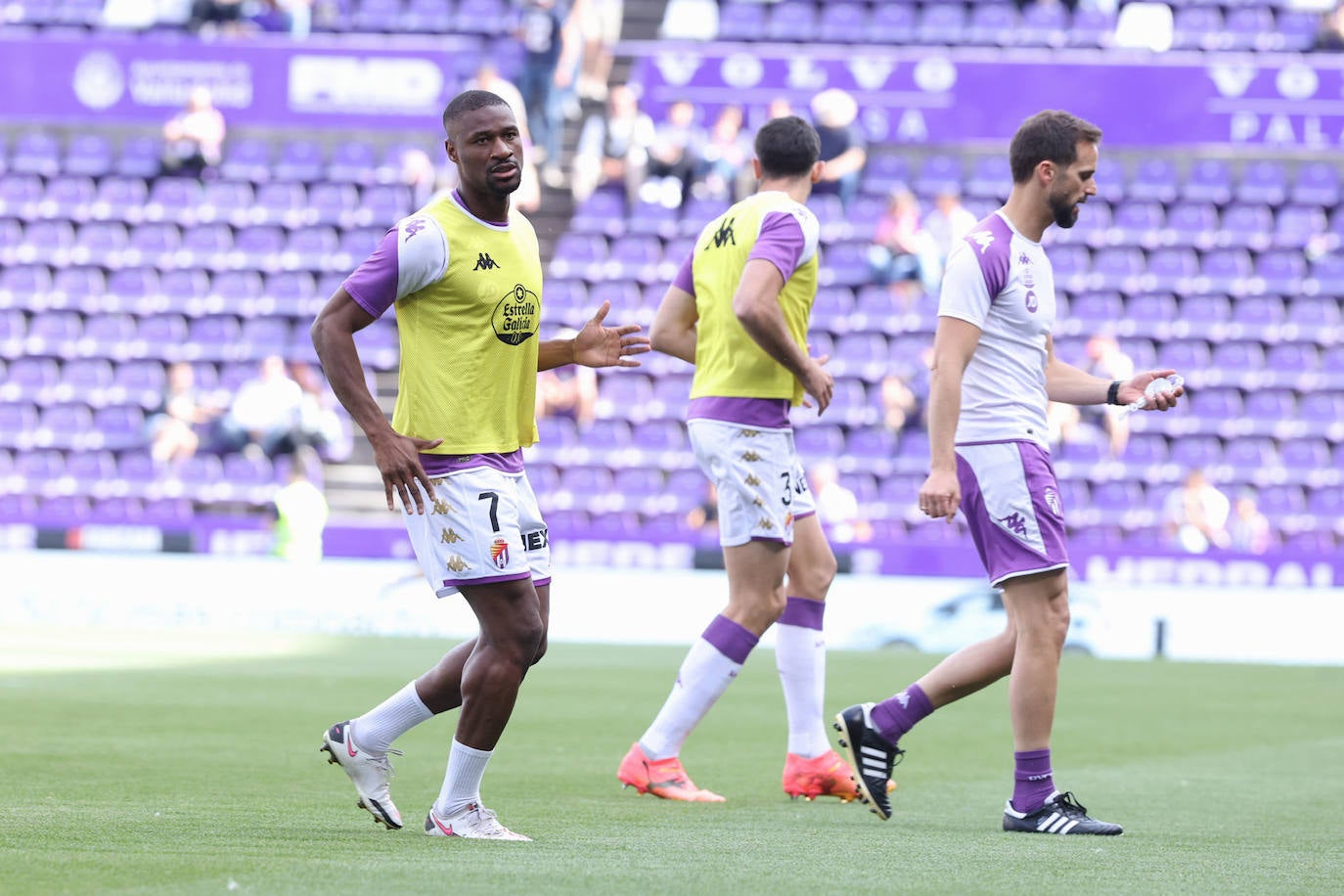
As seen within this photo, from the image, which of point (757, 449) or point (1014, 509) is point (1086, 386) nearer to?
point (1014, 509)

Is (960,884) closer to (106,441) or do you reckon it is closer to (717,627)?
(717,627)

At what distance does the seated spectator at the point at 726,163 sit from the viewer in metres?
22.5

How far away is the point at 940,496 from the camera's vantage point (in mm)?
5750

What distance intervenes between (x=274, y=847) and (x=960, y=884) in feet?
5.79

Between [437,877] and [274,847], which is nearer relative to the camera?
[437,877]

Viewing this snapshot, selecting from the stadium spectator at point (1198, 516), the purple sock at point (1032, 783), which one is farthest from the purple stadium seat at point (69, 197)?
the purple sock at point (1032, 783)

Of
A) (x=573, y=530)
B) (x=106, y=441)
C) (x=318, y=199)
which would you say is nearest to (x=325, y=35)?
(x=318, y=199)

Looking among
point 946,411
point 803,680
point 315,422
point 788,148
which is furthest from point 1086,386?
point 315,422

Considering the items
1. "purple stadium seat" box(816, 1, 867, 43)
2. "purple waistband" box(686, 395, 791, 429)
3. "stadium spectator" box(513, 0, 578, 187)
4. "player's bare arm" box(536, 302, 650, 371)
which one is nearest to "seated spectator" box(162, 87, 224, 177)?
"stadium spectator" box(513, 0, 578, 187)

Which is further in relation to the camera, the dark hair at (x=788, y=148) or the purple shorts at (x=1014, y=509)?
the dark hair at (x=788, y=148)

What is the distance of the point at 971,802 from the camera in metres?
6.88

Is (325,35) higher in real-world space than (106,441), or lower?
higher

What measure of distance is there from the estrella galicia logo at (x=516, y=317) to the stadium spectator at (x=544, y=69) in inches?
704

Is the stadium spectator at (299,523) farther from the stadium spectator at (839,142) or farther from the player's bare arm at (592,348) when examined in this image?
the player's bare arm at (592,348)
